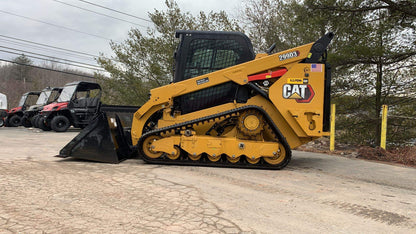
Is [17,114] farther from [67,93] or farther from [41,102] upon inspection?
[67,93]

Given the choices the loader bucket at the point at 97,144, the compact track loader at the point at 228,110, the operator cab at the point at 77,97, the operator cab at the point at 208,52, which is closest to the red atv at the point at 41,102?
the operator cab at the point at 77,97

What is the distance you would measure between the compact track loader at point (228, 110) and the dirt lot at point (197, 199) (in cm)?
34

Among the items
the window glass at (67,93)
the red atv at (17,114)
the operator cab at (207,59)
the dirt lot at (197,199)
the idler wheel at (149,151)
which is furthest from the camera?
the red atv at (17,114)

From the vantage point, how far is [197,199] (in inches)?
140

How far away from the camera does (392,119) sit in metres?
9.24

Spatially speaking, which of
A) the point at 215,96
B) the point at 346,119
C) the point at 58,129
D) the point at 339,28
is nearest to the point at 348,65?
the point at 339,28

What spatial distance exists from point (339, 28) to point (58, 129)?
1343 cm

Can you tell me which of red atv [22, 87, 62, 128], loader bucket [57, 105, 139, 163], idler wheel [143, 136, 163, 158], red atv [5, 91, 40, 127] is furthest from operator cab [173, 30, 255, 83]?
red atv [5, 91, 40, 127]

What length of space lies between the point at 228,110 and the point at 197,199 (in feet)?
8.22

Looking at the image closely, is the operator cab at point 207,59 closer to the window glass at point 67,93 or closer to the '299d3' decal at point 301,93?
the '299d3' decal at point 301,93

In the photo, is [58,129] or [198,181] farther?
[58,129]

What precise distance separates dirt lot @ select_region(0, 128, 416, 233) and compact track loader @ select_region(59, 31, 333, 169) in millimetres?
337

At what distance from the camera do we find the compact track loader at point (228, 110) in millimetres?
5520

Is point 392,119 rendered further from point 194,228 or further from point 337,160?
point 194,228
